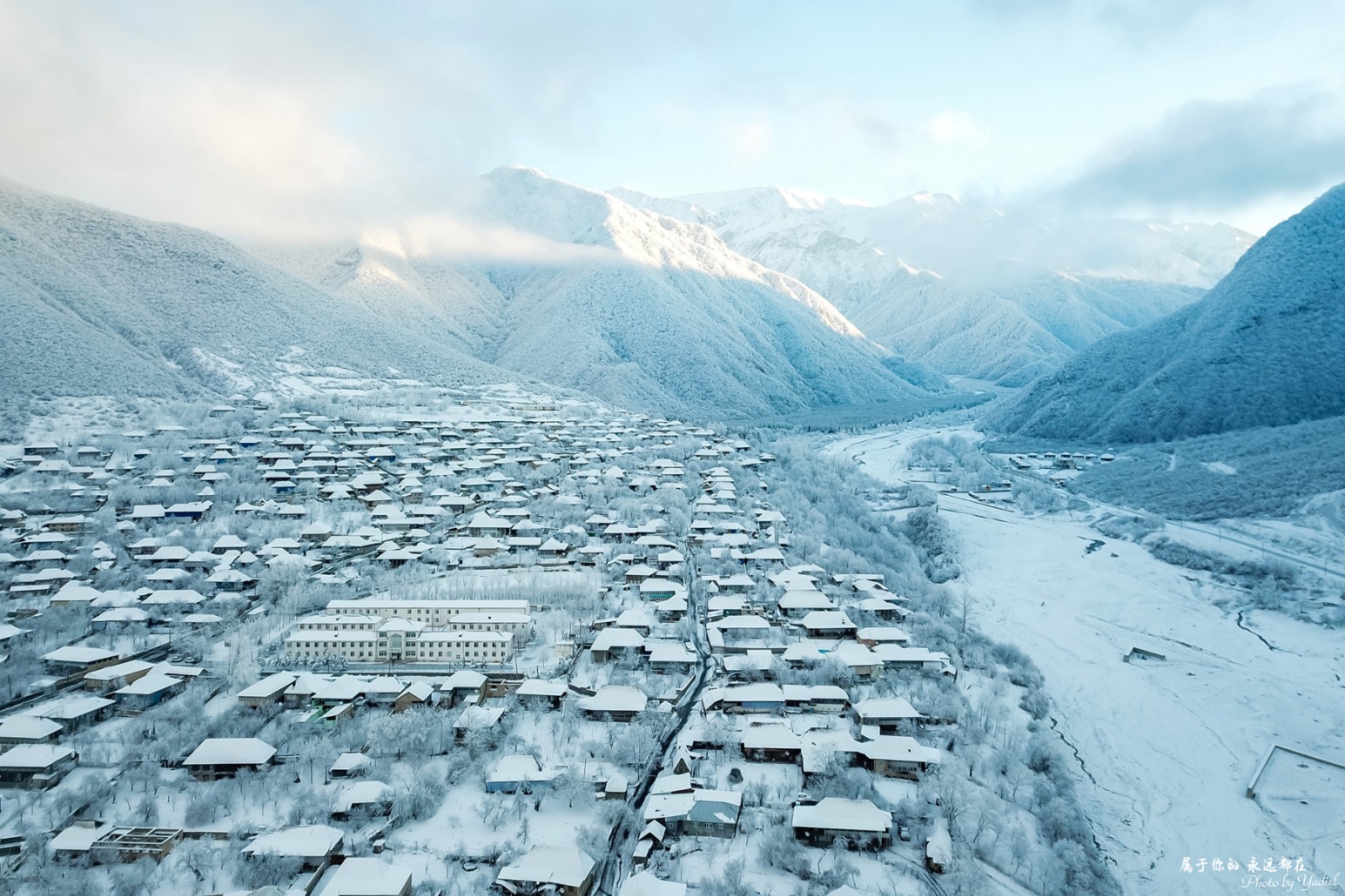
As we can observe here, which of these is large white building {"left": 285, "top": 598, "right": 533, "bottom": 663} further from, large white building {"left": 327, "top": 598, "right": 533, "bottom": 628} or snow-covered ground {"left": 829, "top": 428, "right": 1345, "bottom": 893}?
snow-covered ground {"left": 829, "top": 428, "right": 1345, "bottom": 893}

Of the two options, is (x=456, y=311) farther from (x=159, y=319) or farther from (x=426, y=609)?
(x=426, y=609)

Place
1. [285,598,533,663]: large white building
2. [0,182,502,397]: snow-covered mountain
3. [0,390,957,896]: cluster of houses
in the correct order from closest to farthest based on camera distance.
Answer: [0,390,957,896]: cluster of houses < [285,598,533,663]: large white building < [0,182,502,397]: snow-covered mountain

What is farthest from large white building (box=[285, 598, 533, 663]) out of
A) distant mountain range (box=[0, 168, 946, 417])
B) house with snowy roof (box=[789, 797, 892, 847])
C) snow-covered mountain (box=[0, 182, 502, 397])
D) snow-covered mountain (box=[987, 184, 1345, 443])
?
snow-covered mountain (box=[987, 184, 1345, 443])

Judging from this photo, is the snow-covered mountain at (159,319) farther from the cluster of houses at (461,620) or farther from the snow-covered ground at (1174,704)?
the snow-covered ground at (1174,704)

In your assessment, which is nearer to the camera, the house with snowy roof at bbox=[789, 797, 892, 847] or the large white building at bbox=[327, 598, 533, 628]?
the house with snowy roof at bbox=[789, 797, 892, 847]

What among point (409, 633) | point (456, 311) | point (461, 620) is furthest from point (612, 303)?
point (409, 633)

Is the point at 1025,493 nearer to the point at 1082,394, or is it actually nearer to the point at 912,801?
the point at 1082,394
